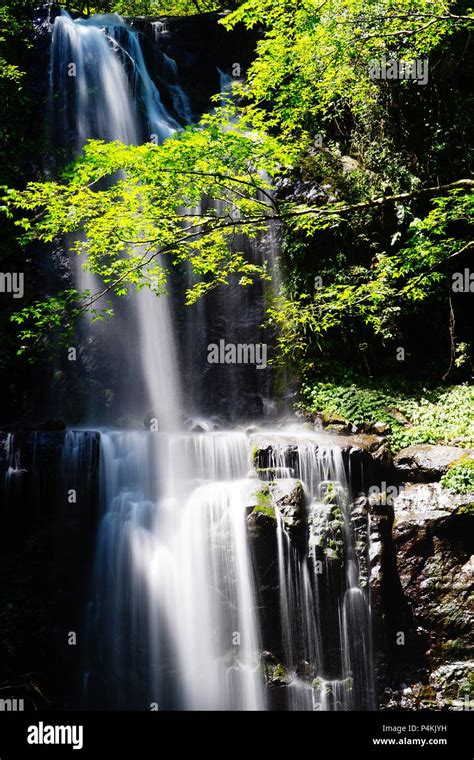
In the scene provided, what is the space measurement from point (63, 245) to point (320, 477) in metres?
8.01

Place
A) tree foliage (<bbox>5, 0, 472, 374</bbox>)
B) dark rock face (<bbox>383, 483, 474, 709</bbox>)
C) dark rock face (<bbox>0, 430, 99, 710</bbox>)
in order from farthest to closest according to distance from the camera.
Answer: dark rock face (<bbox>0, 430, 99, 710</bbox>) < dark rock face (<bbox>383, 483, 474, 709</bbox>) < tree foliage (<bbox>5, 0, 472, 374</bbox>)

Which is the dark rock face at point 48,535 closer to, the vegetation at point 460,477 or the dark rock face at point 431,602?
the dark rock face at point 431,602

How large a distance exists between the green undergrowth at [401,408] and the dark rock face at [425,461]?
292 mm

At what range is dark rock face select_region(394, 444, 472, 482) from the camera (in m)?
7.93

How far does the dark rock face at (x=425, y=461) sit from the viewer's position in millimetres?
7934

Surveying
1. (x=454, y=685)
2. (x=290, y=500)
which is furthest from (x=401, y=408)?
(x=454, y=685)

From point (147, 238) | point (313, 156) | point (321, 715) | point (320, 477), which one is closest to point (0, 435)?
point (147, 238)

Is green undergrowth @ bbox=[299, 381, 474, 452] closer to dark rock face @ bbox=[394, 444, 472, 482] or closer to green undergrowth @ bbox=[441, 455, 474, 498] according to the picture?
dark rock face @ bbox=[394, 444, 472, 482]

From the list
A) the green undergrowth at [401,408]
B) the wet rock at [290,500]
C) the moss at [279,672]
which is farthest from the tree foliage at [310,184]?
the moss at [279,672]

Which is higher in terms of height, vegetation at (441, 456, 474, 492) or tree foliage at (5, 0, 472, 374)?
tree foliage at (5, 0, 472, 374)

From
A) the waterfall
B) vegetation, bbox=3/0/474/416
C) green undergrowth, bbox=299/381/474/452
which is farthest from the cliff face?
the waterfall

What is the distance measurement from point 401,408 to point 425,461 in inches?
68.9

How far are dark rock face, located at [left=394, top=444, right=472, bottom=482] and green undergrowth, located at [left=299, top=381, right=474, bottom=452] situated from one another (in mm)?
292

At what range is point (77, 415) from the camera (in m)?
11.2
